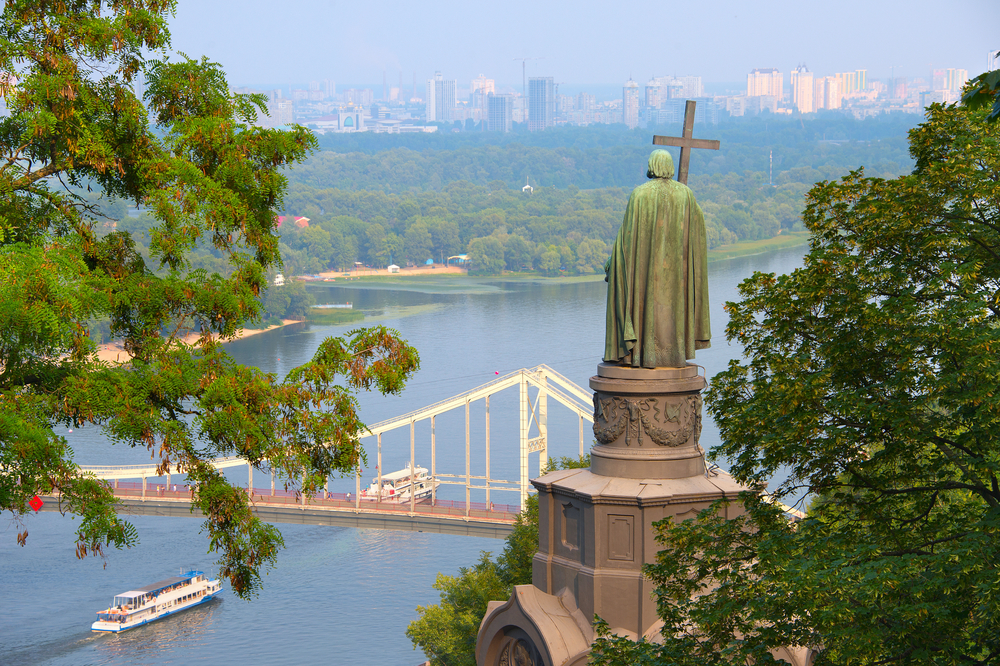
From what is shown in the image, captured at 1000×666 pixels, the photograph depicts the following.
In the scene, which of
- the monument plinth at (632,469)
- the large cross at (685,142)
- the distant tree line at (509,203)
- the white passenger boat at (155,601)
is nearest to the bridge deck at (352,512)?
the white passenger boat at (155,601)

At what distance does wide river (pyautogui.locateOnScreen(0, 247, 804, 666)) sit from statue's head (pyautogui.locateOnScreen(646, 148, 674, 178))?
2405 cm

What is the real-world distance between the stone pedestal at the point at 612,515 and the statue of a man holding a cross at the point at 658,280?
0.15 metres

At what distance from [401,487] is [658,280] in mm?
40512

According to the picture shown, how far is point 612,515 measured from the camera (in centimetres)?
691

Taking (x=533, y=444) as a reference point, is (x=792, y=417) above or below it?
above

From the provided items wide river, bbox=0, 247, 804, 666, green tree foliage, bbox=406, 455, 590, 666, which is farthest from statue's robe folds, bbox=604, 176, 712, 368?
wide river, bbox=0, 247, 804, 666

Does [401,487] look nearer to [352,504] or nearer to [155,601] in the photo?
[352,504]

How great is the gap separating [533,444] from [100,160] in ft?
115

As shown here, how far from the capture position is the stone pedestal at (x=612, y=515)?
6.85 metres

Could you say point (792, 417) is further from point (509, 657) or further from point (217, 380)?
point (217, 380)

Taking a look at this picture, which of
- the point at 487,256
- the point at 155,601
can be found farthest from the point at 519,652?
the point at 487,256

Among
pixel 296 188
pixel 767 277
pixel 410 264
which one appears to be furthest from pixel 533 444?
pixel 296 188

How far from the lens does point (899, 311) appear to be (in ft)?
21.1

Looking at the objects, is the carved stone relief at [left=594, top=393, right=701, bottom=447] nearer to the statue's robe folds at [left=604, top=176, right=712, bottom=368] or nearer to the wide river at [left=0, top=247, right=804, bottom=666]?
the statue's robe folds at [left=604, top=176, right=712, bottom=368]
